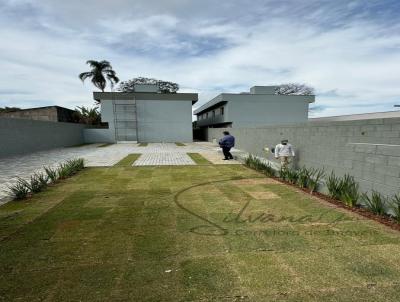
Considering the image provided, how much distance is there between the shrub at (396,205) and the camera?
14.6 feet

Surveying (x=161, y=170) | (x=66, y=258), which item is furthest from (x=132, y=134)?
(x=66, y=258)

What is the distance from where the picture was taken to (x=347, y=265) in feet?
10.6

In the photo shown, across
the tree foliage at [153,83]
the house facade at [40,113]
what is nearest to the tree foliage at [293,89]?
the tree foliage at [153,83]

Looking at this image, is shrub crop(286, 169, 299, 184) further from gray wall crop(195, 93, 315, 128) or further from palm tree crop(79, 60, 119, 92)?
palm tree crop(79, 60, 119, 92)

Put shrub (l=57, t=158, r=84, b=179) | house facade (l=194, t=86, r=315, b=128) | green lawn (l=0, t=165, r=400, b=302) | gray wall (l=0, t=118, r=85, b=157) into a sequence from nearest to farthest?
1. green lawn (l=0, t=165, r=400, b=302)
2. shrub (l=57, t=158, r=84, b=179)
3. gray wall (l=0, t=118, r=85, b=157)
4. house facade (l=194, t=86, r=315, b=128)

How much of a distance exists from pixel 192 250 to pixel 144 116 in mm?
26416

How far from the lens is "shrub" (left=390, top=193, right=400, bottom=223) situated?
445 cm

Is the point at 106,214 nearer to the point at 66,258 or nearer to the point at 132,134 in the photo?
the point at 66,258

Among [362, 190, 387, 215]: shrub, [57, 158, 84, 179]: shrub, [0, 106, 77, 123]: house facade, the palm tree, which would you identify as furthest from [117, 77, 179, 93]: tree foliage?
[362, 190, 387, 215]: shrub

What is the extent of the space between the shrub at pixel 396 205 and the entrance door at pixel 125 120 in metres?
26.3

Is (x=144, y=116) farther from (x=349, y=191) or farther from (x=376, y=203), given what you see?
(x=376, y=203)

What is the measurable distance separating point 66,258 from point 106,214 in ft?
5.74

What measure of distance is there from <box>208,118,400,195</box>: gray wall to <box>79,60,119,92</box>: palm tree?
31230mm

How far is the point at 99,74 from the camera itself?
34.8 metres
